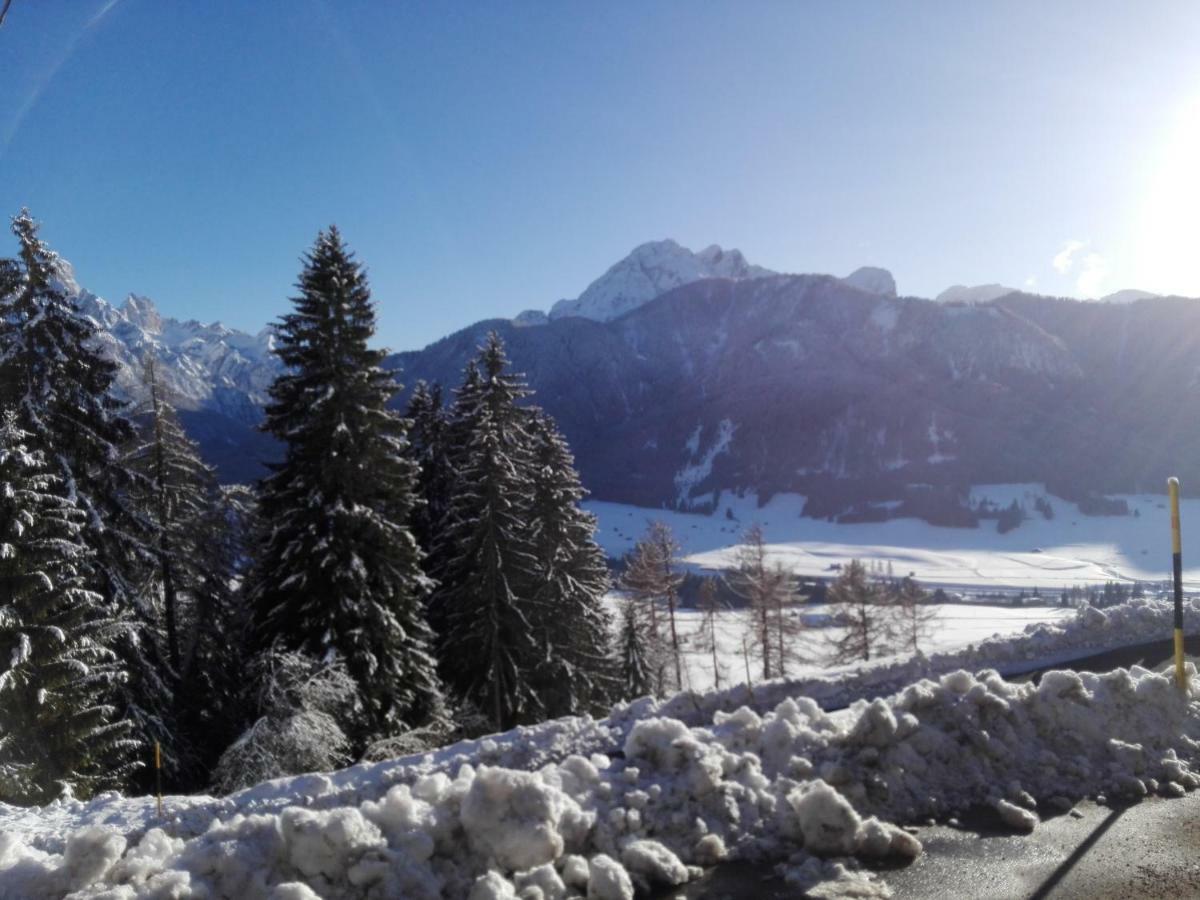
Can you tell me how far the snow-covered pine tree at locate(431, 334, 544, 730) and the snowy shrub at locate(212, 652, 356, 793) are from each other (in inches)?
307

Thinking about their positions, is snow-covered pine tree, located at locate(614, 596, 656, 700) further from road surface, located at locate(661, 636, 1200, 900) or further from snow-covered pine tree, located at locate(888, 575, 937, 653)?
road surface, located at locate(661, 636, 1200, 900)

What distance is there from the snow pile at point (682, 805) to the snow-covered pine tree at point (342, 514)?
923 centimetres

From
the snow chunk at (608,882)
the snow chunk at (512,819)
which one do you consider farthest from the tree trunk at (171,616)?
the snow chunk at (608,882)

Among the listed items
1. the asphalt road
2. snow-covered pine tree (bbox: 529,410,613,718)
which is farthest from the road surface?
snow-covered pine tree (bbox: 529,410,613,718)

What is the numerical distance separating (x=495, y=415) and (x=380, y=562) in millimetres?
7793

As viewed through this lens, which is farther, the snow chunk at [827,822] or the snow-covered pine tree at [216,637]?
the snow-covered pine tree at [216,637]

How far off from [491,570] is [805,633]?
4238cm

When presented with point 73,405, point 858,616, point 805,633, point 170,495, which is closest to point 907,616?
point 858,616

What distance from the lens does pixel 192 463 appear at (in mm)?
21766

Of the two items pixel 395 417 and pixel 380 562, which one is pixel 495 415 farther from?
pixel 380 562

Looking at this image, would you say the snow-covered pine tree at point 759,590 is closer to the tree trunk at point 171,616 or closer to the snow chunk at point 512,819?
the tree trunk at point 171,616

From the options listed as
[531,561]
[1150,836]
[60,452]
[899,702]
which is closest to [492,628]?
[531,561]

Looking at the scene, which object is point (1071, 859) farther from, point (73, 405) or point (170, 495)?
point (170, 495)

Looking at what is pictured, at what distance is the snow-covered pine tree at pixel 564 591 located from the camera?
2406cm
